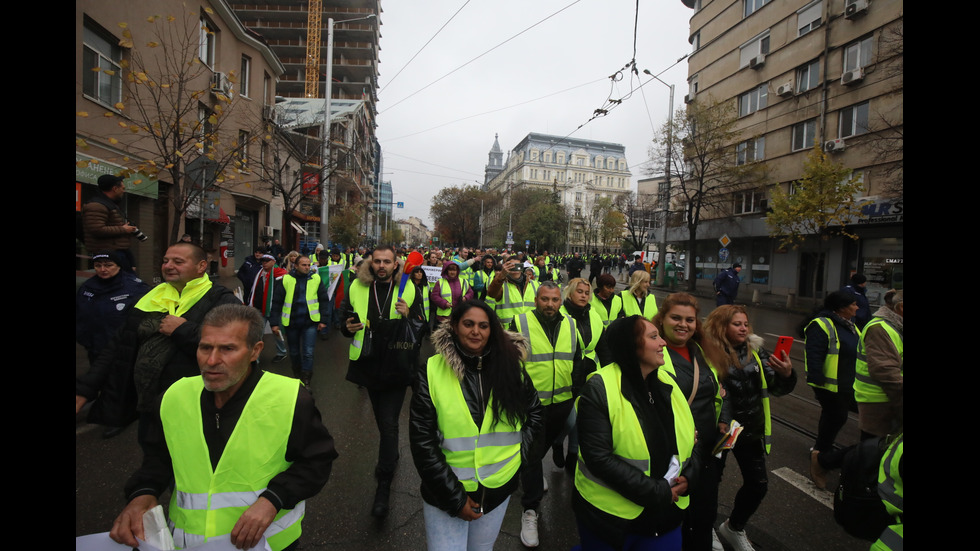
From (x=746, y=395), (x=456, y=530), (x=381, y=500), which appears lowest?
(x=381, y=500)

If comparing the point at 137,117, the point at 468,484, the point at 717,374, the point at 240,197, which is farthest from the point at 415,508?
the point at 240,197

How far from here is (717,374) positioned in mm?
2900

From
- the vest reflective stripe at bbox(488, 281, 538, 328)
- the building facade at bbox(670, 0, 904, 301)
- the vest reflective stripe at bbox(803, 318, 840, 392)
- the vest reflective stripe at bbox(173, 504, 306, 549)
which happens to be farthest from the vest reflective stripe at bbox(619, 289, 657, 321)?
the building facade at bbox(670, 0, 904, 301)

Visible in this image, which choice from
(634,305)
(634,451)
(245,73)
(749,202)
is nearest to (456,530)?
(634,451)

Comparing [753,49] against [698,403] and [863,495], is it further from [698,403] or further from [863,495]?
[863,495]

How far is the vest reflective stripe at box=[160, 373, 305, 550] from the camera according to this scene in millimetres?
1712

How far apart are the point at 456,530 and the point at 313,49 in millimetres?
59053

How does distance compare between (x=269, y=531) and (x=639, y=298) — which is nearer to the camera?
(x=269, y=531)

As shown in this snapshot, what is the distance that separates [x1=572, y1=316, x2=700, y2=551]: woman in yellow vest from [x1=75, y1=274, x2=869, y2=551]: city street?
3.24ft

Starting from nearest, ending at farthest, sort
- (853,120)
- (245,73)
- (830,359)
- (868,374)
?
(868,374) < (830,359) < (245,73) < (853,120)

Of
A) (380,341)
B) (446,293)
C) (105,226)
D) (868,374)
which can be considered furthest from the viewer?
(446,293)

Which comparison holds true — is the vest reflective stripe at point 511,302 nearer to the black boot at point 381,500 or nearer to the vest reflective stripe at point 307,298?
the black boot at point 381,500

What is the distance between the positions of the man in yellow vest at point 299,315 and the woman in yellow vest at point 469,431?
14.8ft

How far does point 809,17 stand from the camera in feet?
72.8
